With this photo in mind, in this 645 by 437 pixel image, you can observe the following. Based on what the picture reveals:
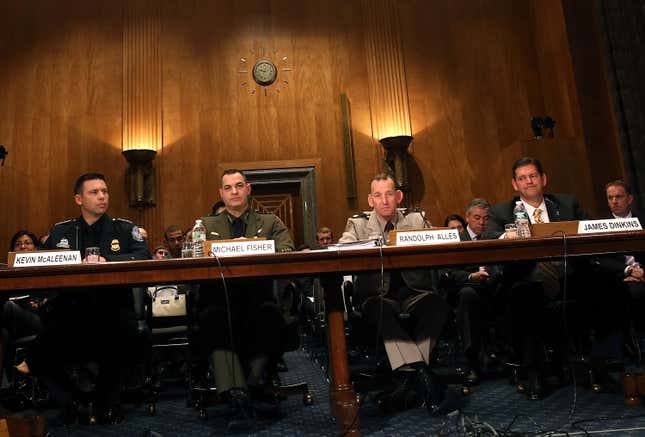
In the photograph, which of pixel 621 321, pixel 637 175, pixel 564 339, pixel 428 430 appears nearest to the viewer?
pixel 428 430

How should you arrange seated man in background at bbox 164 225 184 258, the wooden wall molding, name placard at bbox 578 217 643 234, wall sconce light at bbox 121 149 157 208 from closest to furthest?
name placard at bbox 578 217 643 234, seated man in background at bbox 164 225 184 258, wall sconce light at bbox 121 149 157 208, the wooden wall molding

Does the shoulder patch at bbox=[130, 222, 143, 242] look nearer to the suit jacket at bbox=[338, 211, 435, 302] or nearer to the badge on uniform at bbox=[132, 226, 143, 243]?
the badge on uniform at bbox=[132, 226, 143, 243]

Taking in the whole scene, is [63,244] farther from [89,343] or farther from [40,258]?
[40,258]

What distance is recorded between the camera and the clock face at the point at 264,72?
660 cm

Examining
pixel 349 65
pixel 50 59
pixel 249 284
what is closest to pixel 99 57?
pixel 50 59

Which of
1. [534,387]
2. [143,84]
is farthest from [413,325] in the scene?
[143,84]

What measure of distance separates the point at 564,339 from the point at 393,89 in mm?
4379

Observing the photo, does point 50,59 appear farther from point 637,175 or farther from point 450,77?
point 637,175

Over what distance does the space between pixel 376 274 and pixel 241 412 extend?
2.95 ft

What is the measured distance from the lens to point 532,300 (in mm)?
2650

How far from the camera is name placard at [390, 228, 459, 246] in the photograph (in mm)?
2262

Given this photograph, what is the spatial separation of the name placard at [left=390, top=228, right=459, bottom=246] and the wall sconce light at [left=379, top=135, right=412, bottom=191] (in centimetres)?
410

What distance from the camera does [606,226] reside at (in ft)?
7.54

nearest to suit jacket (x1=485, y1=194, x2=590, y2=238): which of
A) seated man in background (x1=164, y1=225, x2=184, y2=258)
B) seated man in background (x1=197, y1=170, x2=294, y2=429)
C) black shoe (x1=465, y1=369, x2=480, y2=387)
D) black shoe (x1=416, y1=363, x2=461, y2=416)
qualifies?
black shoe (x1=465, y1=369, x2=480, y2=387)
